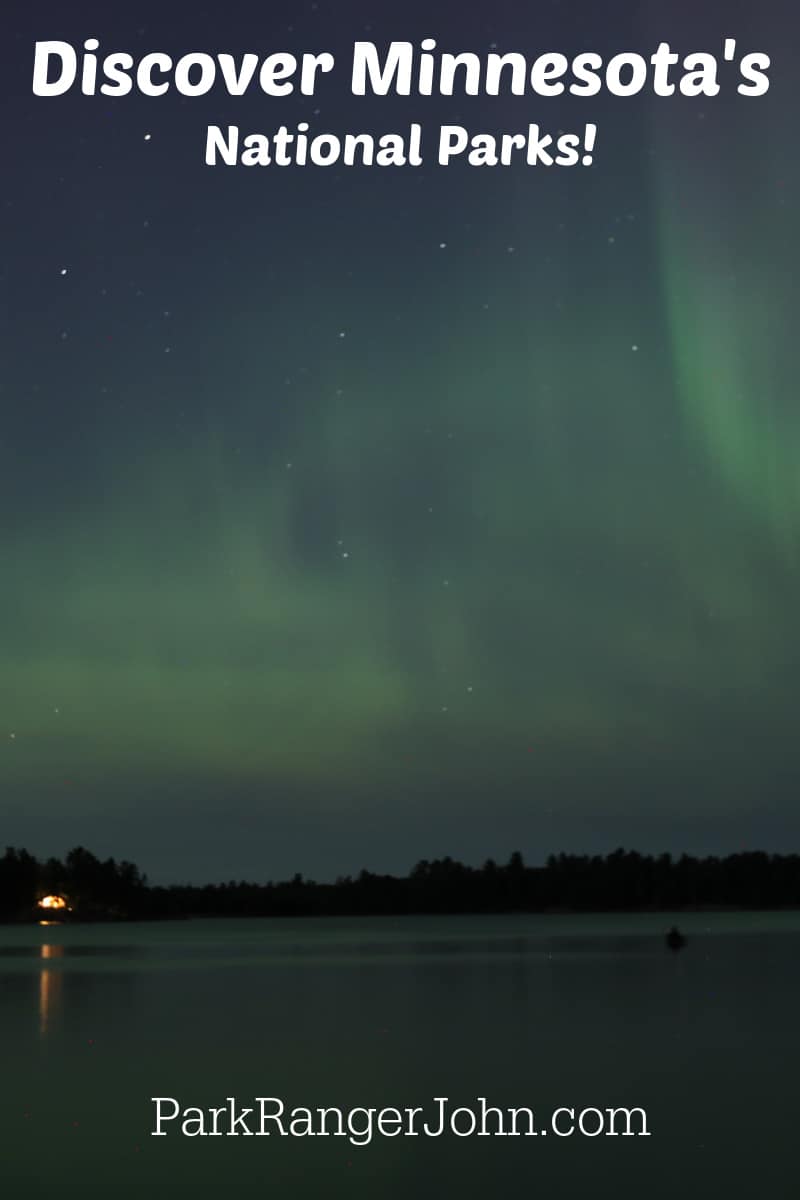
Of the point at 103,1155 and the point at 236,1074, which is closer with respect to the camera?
the point at 103,1155

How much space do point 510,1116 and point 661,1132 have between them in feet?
11.6

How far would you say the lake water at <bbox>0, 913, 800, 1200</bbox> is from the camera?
98.4 ft

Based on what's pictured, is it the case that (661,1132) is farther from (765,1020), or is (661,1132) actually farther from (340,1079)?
(765,1020)

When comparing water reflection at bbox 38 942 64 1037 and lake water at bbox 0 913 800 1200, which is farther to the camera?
water reflection at bbox 38 942 64 1037

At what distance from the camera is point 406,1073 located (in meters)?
45.1

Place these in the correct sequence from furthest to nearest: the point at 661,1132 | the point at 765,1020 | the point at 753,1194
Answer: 1. the point at 765,1020
2. the point at 661,1132
3. the point at 753,1194

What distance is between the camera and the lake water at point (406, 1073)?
30.0m

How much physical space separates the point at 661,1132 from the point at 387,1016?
30047 mm

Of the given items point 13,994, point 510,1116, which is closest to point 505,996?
point 13,994

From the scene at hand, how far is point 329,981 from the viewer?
91.6m

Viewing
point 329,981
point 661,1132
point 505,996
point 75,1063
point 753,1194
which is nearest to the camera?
point 753,1194

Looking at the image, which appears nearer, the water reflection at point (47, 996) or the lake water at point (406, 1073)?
the lake water at point (406, 1073)

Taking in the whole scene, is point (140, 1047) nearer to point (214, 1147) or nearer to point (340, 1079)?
point (340, 1079)

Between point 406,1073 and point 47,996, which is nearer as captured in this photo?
point 406,1073
